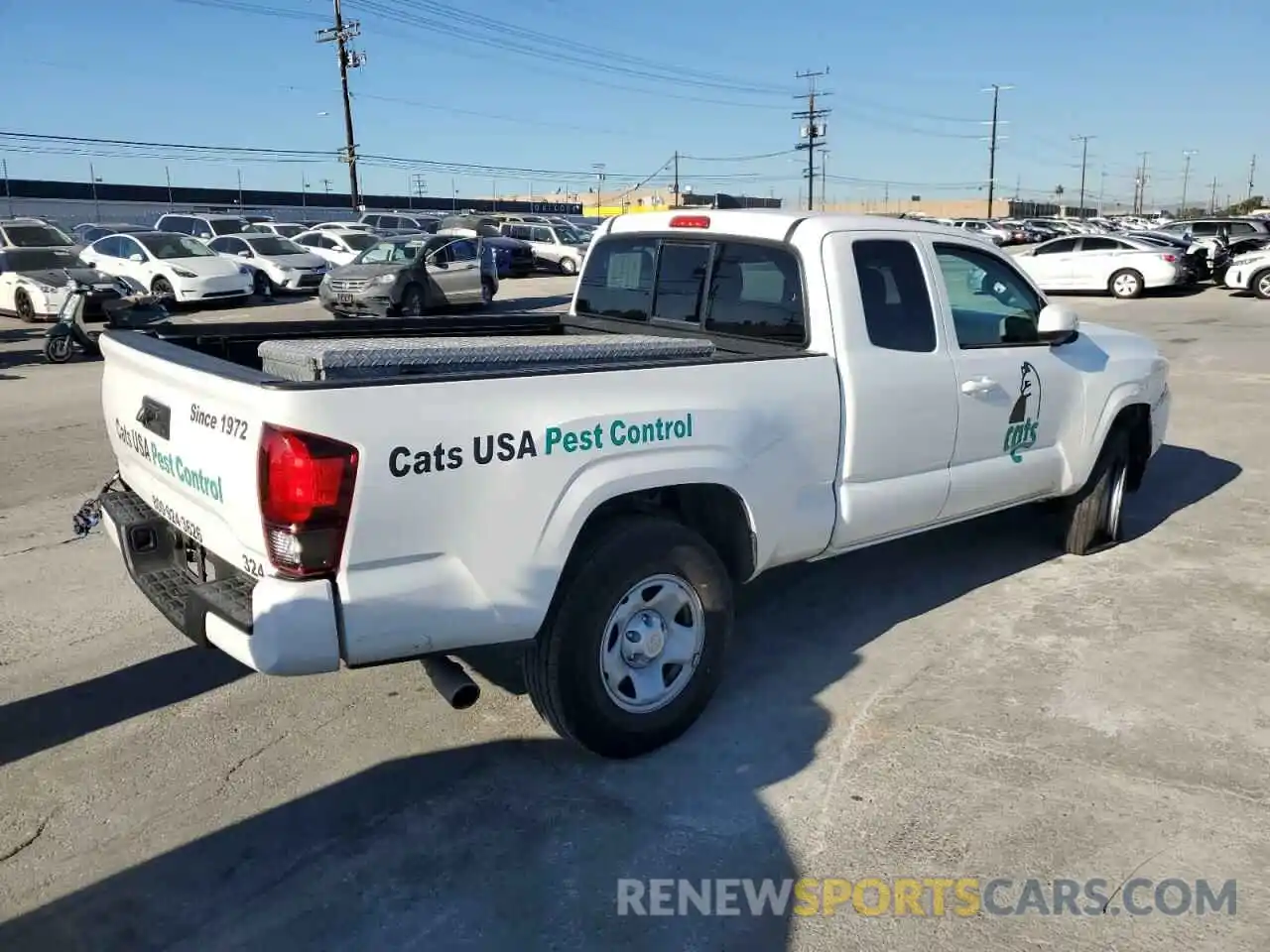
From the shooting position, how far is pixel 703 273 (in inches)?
186

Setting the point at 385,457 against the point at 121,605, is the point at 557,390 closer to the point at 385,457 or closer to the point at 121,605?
the point at 385,457

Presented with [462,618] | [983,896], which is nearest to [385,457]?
[462,618]

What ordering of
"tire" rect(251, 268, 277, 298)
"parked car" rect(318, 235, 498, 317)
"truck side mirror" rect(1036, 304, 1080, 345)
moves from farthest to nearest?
1. "tire" rect(251, 268, 277, 298)
2. "parked car" rect(318, 235, 498, 317)
3. "truck side mirror" rect(1036, 304, 1080, 345)

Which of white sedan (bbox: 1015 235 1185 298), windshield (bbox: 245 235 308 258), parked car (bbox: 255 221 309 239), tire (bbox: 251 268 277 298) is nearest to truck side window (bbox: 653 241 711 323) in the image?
→ tire (bbox: 251 268 277 298)

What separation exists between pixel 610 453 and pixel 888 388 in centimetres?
153

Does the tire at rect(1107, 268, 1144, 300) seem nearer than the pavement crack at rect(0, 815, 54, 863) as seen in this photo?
No

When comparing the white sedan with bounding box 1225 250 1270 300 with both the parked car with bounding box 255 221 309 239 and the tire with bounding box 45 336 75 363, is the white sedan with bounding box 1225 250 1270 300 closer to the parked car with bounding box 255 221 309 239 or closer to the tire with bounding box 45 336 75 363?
the tire with bounding box 45 336 75 363

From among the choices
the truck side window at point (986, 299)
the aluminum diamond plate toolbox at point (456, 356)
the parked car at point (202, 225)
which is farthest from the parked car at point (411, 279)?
the aluminum diamond plate toolbox at point (456, 356)

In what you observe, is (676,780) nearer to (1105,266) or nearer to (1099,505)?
(1099,505)

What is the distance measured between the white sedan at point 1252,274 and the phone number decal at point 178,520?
2759cm

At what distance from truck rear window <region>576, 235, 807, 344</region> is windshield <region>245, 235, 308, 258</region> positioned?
2189 centimetres

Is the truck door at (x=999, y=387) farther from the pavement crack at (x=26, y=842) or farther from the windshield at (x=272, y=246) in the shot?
the windshield at (x=272, y=246)

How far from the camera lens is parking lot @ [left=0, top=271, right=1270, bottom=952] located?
2887 millimetres

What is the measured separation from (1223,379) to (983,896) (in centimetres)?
1204
